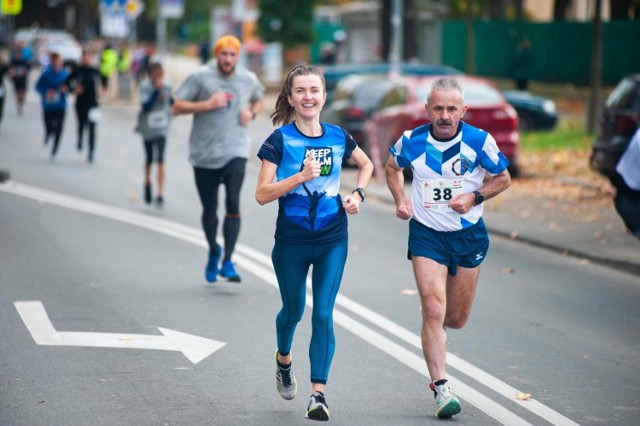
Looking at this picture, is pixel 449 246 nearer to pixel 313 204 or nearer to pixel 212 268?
pixel 313 204

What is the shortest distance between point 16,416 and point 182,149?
66.3 feet

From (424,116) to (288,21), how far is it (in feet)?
99.9

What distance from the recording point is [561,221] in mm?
16094

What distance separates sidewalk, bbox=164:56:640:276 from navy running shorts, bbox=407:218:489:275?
225 inches

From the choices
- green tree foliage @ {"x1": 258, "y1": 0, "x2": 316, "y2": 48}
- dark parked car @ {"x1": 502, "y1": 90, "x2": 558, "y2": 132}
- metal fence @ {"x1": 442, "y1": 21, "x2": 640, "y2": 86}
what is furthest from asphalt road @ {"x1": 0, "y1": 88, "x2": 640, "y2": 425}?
green tree foliage @ {"x1": 258, "y1": 0, "x2": 316, "y2": 48}

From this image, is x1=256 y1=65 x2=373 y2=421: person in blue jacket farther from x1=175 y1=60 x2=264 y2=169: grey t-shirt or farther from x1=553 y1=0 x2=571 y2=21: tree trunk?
x1=553 y1=0 x2=571 y2=21: tree trunk

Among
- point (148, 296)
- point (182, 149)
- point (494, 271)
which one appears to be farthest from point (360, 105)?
point (148, 296)

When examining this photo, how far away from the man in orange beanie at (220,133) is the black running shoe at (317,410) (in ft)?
14.5

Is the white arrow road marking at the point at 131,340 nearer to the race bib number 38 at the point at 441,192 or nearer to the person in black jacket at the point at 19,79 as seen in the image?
the race bib number 38 at the point at 441,192

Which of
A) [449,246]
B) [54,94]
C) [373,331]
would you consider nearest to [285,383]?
[449,246]

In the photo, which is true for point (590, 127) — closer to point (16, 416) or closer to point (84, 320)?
point (84, 320)

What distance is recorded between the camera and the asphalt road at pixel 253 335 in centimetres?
711

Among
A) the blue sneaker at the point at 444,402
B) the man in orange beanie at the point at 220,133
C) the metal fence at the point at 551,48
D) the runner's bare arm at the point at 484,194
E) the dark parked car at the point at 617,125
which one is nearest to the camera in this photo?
the blue sneaker at the point at 444,402

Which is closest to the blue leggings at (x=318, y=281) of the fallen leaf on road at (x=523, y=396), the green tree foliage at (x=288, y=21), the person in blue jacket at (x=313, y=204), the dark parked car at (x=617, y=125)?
the person in blue jacket at (x=313, y=204)
